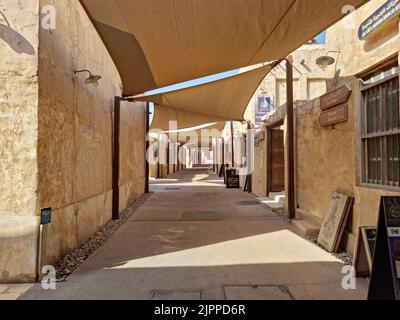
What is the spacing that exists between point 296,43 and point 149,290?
13.2 ft

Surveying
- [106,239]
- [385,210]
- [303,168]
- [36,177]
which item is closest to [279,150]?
[303,168]

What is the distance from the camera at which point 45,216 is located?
3389 millimetres

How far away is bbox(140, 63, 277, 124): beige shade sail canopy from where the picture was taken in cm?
707

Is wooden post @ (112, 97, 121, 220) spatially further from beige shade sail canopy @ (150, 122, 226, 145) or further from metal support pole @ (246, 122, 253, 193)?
beige shade sail canopy @ (150, 122, 226, 145)

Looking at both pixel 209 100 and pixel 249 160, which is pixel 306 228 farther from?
pixel 249 160

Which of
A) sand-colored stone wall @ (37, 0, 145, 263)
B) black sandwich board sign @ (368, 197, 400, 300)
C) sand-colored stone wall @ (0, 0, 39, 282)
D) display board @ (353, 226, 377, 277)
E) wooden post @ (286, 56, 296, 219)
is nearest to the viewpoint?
black sandwich board sign @ (368, 197, 400, 300)

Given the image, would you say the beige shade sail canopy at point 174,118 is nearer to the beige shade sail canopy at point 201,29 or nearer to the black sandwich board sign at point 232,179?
the black sandwich board sign at point 232,179

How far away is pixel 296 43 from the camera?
15.1 ft

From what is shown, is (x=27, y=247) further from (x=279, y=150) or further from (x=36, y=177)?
(x=279, y=150)

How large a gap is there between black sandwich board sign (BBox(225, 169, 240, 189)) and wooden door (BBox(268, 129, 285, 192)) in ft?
13.1

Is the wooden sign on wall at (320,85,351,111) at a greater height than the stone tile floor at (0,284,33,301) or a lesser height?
greater

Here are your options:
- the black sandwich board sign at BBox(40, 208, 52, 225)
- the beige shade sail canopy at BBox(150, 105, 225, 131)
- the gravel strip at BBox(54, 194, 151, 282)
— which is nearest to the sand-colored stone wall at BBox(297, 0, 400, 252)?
the gravel strip at BBox(54, 194, 151, 282)

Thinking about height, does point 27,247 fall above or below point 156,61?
below

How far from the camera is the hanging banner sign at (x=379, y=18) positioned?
3.23 meters
